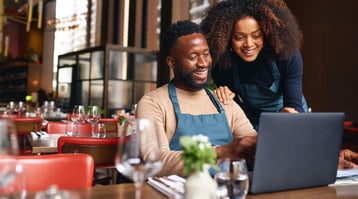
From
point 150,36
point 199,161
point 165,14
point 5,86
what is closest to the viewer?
point 199,161

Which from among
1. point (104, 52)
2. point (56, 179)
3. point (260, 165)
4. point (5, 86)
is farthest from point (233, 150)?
point (5, 86)

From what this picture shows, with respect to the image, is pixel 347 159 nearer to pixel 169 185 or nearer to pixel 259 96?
pixel 259 96

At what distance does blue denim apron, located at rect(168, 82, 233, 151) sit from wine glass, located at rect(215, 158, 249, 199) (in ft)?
1.77

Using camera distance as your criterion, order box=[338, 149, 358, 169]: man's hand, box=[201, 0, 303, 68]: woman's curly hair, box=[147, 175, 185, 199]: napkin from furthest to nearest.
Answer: box=[201, 0, 303, 68]: woman's curly hair, box=[338, 149, 358, 169]: man's hand, box=[147, 175, 185, 199]: napkin

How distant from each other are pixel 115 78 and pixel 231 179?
5.86 meters

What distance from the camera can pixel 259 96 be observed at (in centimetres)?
173

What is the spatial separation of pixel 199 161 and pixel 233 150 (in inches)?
14.8

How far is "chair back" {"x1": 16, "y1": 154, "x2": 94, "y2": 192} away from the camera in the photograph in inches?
48.8

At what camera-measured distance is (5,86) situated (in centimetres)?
1259

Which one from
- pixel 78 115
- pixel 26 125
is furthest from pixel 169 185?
pixel 26 125

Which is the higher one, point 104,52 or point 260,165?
point 104,52

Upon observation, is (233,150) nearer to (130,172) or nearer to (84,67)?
(130,172)

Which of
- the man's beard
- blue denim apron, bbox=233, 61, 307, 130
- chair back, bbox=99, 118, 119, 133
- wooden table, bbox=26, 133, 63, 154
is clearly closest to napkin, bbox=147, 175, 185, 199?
the man's beard

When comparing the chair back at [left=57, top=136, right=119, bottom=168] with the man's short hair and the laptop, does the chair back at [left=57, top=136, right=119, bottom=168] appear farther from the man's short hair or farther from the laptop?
the laptop
